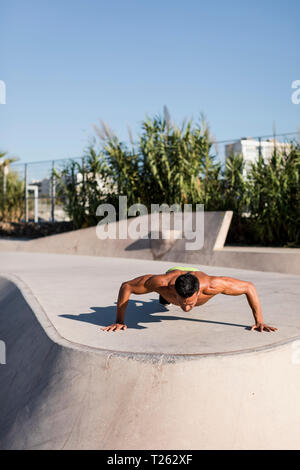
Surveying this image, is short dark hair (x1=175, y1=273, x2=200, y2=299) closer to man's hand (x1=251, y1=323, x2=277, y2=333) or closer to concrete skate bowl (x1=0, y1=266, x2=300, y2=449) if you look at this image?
concrete skate bowl (x1=0, y1=266, x2=300, y2=449)

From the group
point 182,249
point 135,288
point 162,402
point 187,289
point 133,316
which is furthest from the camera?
point 182,249

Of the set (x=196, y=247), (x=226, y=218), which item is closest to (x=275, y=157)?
(x=226, y=218)

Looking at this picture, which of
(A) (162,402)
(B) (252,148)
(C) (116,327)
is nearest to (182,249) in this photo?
(B) (252,148)

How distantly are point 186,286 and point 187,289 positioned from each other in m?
0.02

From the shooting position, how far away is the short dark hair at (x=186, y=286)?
301 cm

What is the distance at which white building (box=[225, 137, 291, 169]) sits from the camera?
10.1 metres

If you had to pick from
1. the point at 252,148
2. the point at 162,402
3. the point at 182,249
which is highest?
the point at 252,148

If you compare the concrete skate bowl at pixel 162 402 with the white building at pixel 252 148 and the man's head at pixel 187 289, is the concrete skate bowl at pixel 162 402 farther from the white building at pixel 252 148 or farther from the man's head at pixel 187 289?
the white building at pixel 252 148

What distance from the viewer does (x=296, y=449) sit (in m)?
2.59

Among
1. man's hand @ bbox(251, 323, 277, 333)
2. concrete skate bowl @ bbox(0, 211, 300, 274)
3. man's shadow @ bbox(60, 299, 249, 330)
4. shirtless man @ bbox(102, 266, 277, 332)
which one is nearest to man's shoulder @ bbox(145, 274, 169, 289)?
shirtless man @ bbox(102, 266, 277, 332)

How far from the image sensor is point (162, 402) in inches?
100

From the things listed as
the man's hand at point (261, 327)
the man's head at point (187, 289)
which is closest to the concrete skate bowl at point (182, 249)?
the man's hand at point (261, 327)

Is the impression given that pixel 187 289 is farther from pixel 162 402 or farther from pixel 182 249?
pixel 182 249
